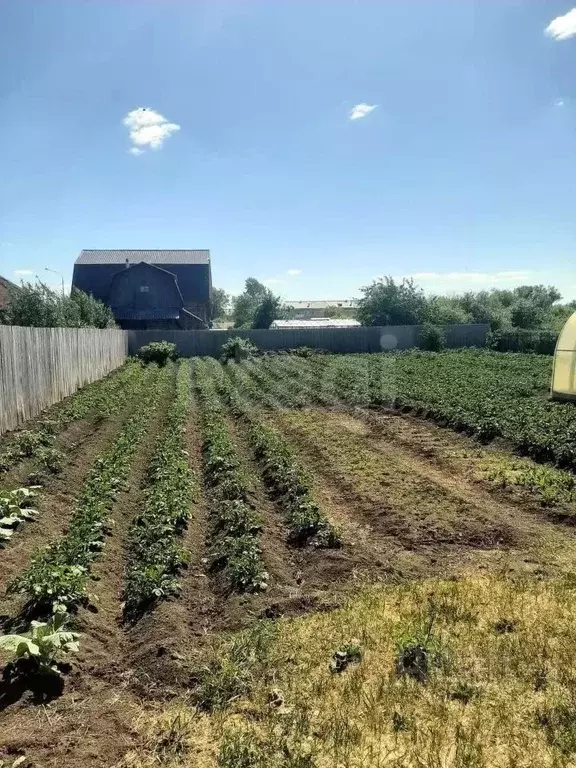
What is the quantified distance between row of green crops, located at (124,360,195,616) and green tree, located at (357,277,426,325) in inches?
1442

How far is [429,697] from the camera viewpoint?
354cm

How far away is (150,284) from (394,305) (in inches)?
751

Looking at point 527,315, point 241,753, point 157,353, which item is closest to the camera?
point 241,753

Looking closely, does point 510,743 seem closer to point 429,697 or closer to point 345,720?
point 429,697

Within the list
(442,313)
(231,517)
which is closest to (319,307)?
(442,313)

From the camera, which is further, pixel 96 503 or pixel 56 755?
pixel 96 503

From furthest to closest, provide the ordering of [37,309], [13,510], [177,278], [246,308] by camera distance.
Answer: [246,308] < [177,278] < [37,309] < [13,510]

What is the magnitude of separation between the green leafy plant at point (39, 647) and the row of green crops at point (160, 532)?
803mm

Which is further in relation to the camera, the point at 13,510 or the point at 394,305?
the point at 394,305

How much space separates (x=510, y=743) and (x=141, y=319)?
4334 cm

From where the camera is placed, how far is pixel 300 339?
122 feet

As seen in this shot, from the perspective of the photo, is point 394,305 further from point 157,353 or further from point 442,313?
point 157,353

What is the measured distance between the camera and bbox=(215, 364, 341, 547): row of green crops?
21.0 feet

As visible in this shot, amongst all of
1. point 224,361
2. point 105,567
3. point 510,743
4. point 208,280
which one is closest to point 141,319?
point 208,280
